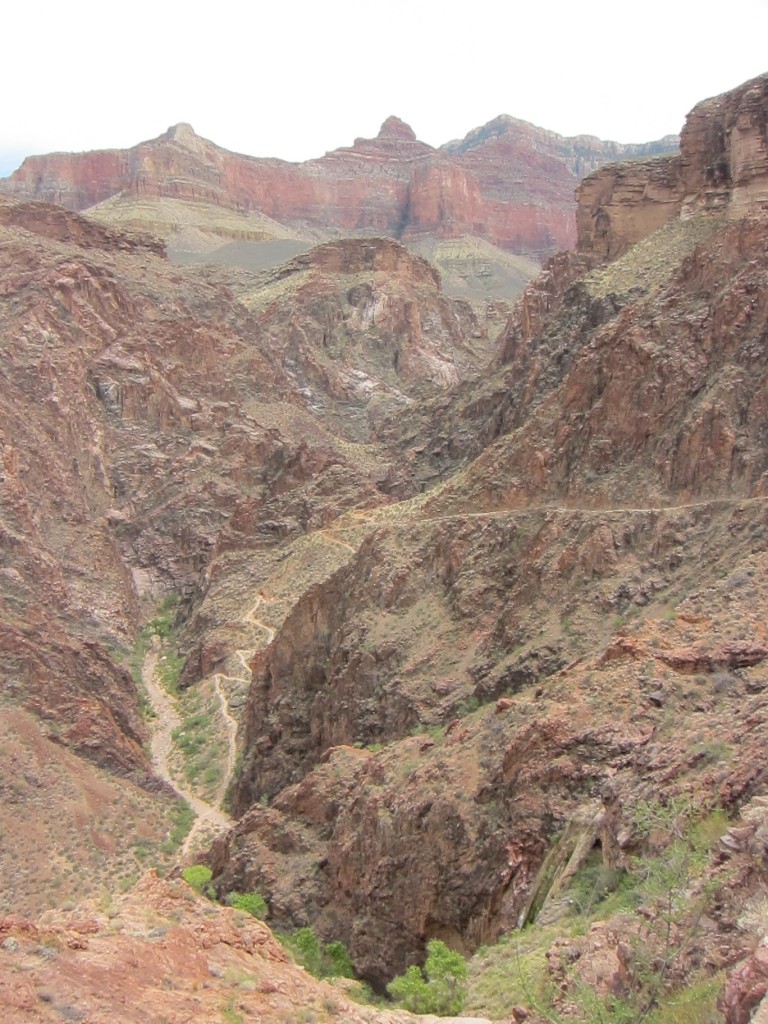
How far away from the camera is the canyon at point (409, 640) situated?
46.2 ft

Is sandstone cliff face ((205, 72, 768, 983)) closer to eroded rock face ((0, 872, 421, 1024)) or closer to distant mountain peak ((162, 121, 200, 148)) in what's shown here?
eroded rock face ((0, 872, 421, 1024))

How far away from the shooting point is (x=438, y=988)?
16.0 metres

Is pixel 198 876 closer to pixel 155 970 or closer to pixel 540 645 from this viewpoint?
pixel 540 645

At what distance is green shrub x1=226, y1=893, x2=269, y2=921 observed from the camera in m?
23.3

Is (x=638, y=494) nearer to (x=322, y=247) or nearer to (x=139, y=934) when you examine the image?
(x=139, y=934)

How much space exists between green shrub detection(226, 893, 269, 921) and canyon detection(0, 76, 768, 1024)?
1.13ft

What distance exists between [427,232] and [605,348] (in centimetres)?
15269

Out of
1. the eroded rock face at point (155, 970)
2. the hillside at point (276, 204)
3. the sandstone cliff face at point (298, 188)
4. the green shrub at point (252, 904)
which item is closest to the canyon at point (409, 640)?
the eroded rock face at point (155, 970)

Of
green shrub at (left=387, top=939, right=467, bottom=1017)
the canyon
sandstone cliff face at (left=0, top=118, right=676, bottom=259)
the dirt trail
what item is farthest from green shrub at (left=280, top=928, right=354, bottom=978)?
sandstone cliff face at (left=0, top=118, right=676, bottom=259)

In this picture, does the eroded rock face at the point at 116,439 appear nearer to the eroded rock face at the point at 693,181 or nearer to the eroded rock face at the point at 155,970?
the eroded rock face at the point at 693,181

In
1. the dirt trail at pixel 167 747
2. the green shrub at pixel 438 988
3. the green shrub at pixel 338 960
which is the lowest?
the dirt trail at pixel 167 747

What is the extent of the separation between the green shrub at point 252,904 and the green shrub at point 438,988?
18.9 feet

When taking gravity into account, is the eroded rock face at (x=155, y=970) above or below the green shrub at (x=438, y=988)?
above

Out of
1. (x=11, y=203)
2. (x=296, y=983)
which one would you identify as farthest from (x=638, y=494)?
(x=11, y=203)
